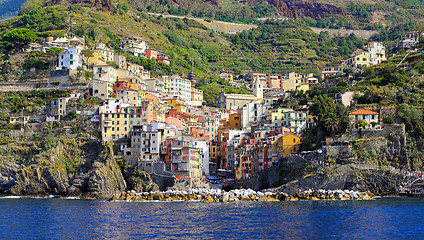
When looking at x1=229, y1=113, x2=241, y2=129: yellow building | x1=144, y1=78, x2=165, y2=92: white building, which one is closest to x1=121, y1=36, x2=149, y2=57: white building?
x1=144, y1=78, x2=165, y2=92: white building

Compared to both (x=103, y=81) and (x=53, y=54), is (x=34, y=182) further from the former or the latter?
(x=53, y=54)

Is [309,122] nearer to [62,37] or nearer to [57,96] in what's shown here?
[57,96]

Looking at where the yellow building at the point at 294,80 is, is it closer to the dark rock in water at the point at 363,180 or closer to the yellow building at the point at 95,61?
the yellow building at the point at 95,61

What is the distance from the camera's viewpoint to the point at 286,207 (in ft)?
198

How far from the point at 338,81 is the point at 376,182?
34750 millimetres

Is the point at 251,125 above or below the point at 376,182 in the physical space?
above

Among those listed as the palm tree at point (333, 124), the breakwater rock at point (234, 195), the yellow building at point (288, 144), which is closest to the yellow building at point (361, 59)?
the palm tree at point (333, 124)

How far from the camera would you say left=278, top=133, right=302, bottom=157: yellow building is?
77000 mm

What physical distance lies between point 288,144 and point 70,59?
45.3 meters

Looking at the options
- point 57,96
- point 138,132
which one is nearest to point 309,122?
point 138,132

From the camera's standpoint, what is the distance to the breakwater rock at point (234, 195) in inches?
2648

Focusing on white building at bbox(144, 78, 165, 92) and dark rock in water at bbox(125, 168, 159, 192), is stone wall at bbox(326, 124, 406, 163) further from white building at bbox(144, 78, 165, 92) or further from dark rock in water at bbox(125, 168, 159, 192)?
white building at bbox(144, 78, 165, 92)

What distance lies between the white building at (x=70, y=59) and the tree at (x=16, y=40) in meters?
12.3

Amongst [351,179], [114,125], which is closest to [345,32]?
[114,125]
